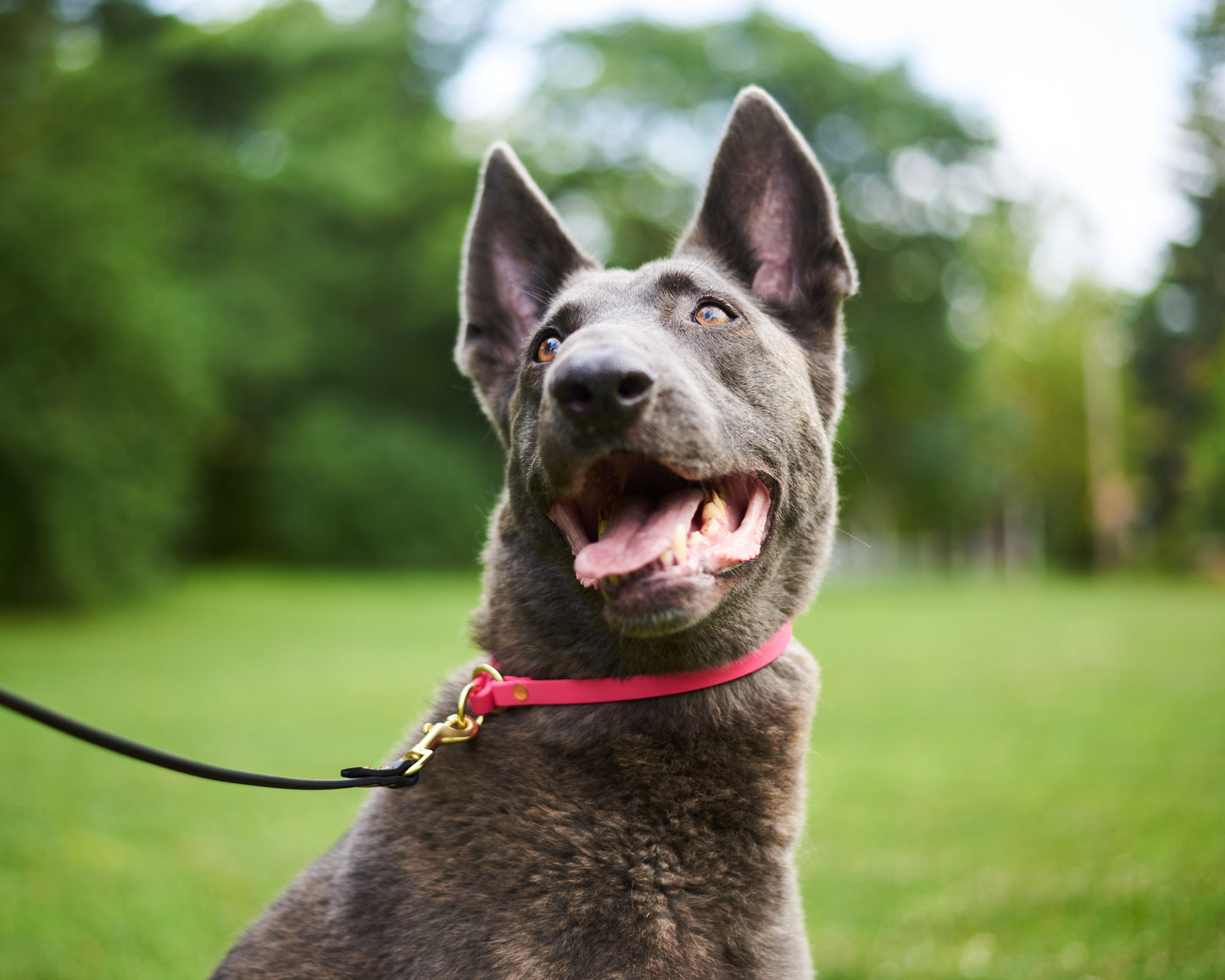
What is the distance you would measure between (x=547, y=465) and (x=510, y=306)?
105 cm

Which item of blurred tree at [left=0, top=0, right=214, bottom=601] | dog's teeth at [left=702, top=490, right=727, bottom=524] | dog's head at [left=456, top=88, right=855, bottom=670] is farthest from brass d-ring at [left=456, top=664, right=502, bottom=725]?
blurred tree at [left=0, top=0, right=214, bottom=601]

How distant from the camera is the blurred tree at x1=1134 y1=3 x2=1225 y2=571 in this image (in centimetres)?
2631

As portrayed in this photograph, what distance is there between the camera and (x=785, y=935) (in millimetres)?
2500

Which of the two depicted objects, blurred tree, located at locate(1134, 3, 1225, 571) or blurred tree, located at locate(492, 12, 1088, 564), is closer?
blurred tree, located at locate(1134, 3, 1225, 571)

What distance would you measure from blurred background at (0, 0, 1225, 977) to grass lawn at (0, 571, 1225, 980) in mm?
48

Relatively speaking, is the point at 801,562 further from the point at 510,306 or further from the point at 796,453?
Result: the point at 510,306

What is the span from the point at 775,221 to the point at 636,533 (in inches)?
50.3

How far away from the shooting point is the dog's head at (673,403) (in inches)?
92.9

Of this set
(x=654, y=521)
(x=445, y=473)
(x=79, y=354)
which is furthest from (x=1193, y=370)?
(x=654, y=521)

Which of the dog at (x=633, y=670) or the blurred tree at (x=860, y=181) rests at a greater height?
the blurred tree at (x=860, y=181)

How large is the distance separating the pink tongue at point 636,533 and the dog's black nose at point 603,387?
27 centimetres

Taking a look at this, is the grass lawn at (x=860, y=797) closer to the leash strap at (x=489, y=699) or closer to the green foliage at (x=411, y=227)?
the leash strap at (x=489, y=699)

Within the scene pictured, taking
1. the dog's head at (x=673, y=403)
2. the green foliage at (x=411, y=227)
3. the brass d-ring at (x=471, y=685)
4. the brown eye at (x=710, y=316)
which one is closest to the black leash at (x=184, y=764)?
the brass d-ring at (x=471, y=685)

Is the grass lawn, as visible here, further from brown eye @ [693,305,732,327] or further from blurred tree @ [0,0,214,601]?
blurred tree @ [0,0,214,601]
